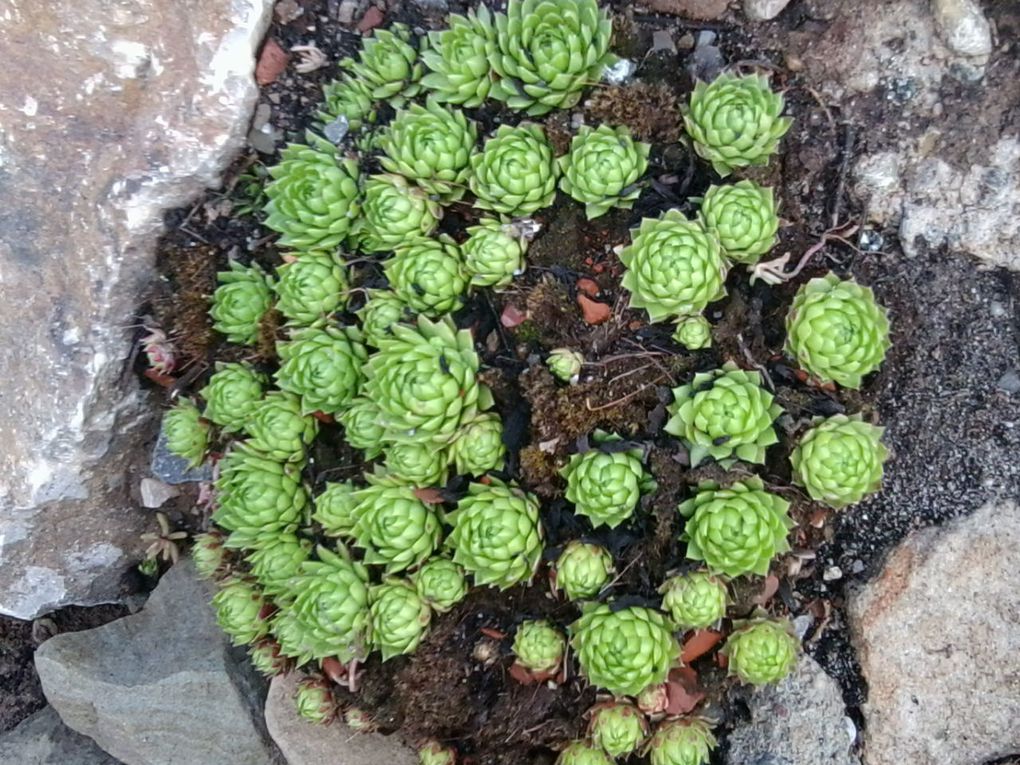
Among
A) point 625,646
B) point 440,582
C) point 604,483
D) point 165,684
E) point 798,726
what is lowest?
point 165,684

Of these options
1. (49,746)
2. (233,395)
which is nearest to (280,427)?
(233,395)

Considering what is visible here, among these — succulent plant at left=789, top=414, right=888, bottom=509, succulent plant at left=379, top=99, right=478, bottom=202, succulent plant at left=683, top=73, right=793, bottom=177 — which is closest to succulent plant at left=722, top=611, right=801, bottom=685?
succulent plant at left=789, top=414, right=888, bottom=509

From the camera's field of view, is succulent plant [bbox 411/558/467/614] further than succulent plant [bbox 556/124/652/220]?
Yes

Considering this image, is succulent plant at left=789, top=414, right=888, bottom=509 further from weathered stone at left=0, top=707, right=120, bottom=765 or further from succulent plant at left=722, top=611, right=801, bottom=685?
weathered stone at left=0, top=707, right=120, bottom=765

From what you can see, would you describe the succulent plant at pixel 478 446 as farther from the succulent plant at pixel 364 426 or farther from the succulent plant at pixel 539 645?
the succulent plant at pixel 539 645

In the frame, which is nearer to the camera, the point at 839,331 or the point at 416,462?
the point at 839,331

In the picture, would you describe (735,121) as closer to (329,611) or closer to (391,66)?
(391,66)

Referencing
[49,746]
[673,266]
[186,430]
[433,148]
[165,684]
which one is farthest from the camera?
[49,746]

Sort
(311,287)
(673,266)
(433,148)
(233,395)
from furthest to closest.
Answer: (233,395) < (311,287) < (433,148) < (673,266)
